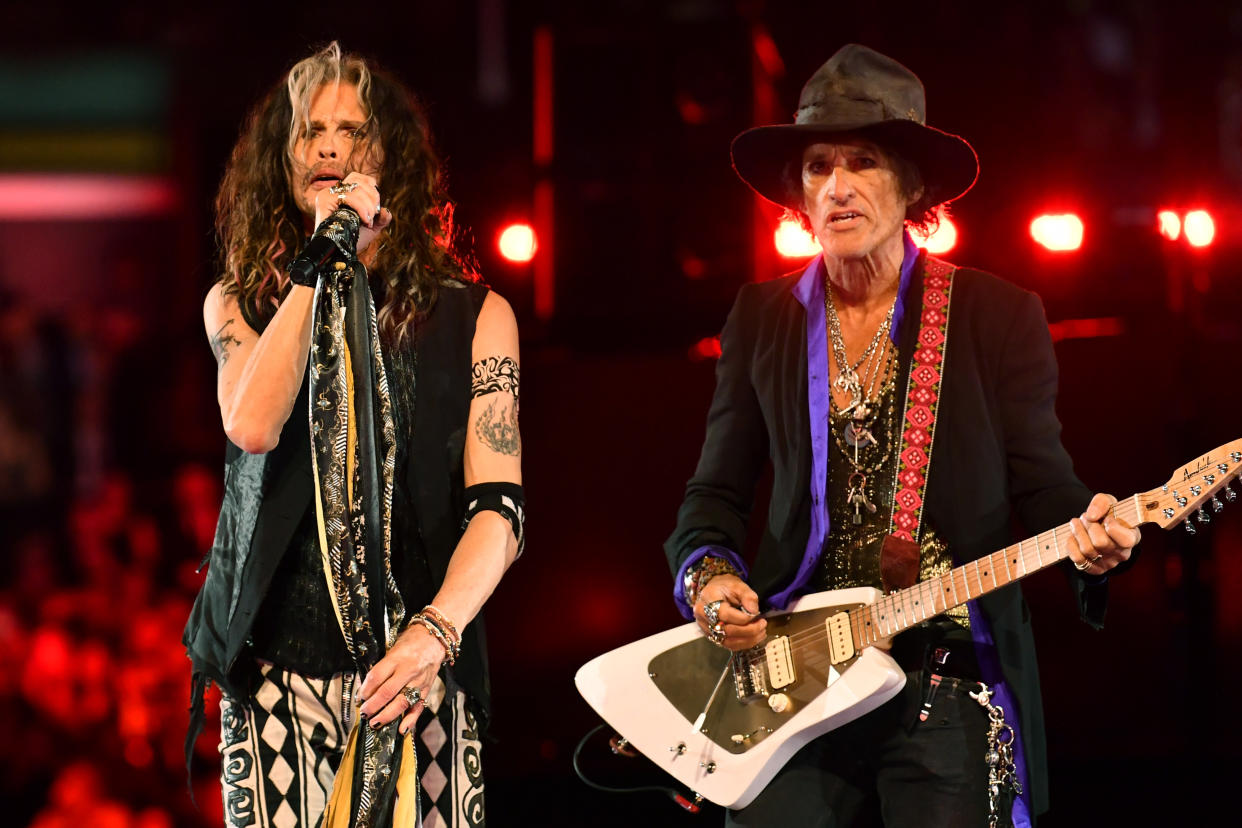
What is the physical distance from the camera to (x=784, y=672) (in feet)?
9.53

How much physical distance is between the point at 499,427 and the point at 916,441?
0.86m

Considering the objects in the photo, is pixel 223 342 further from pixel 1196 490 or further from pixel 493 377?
pixel 1196 490

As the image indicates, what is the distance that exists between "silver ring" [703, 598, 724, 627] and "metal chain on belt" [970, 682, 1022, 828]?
522mm

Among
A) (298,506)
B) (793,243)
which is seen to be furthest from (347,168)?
(793,243)

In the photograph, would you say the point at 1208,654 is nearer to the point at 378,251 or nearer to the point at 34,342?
the point at 378,251

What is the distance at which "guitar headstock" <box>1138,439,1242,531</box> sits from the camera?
2.45 metres

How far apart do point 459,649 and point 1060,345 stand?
3.77m

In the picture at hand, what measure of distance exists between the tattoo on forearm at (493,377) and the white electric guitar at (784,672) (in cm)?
74

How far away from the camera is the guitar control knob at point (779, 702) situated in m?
2.88

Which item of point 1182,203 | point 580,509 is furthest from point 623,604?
point 1182,203

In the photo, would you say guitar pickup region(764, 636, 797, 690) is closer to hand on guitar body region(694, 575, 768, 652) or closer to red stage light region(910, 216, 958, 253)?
hand on guitar body region(694, 575, 768, 652)

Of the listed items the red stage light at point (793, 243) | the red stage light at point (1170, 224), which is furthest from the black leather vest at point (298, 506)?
the red stage light at point (1170, 224)

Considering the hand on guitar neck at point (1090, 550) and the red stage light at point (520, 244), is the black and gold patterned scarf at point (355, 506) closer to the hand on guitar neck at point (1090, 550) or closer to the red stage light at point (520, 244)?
the hand on guitar neck at point (1090, 550)

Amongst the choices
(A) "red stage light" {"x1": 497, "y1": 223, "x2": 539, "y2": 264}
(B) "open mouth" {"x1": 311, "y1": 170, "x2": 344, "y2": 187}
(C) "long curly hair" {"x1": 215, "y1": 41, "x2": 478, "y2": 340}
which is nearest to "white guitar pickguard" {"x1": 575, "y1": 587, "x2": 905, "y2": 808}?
(C) "long curly hair" {"x1": 215, "y1": 41, "x2": 478, "y2": 340}
